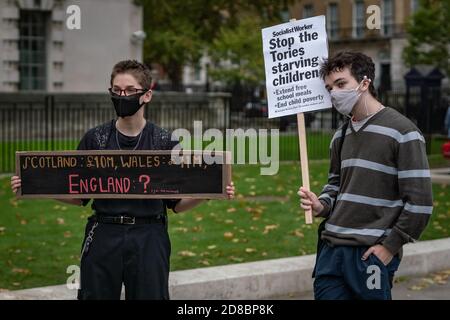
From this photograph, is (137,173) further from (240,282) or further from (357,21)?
(357,21)

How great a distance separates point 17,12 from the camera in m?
24.9

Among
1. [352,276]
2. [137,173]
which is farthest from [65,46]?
[352,276]

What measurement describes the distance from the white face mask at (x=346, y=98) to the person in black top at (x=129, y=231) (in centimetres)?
71

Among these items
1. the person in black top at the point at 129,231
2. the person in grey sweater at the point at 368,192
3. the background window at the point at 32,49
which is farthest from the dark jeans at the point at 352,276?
the background window at the point at 32,49

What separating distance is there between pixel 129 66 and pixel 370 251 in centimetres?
159

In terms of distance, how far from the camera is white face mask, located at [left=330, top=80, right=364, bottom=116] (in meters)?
4.48

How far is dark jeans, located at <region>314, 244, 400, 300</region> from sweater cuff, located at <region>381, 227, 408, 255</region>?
10 centimetres

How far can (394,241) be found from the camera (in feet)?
14.5

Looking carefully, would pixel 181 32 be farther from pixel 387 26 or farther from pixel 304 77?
pixel 304 77

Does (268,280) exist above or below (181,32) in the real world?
below

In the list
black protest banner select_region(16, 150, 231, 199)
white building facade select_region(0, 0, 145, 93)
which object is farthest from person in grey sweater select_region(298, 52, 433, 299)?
white building facade select_region(0, 0, 145, 93)

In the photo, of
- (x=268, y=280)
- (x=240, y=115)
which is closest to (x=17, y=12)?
(x=240, y=115)

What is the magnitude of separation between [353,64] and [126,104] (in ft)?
3.92

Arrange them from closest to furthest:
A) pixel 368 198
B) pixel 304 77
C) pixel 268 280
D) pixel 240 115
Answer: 1. pixel 368 198
2. pixel 304 77
3. pixel 268 280
4. pixel 240 115
